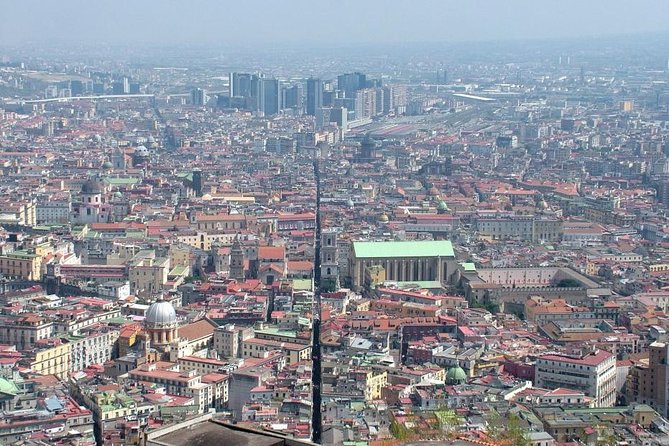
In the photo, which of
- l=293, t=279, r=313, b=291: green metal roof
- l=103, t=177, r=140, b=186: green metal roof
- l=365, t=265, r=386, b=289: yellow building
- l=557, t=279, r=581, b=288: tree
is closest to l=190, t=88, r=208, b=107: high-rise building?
l=103, t=177, r=140, b=186: green metal roof

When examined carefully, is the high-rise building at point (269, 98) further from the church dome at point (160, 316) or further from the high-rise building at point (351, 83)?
the church dome at point (160, 316)

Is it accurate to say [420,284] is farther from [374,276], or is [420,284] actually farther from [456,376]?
[456,376]

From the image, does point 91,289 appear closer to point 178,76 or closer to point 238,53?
point 178,76

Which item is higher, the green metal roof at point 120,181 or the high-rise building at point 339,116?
the high-rise building at point 339,116

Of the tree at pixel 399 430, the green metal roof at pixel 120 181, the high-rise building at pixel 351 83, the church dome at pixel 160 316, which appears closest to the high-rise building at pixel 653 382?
the tree at pixel 399 430

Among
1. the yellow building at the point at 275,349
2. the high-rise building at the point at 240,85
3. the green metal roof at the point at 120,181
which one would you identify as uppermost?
the high-rise building at the point at 240,85

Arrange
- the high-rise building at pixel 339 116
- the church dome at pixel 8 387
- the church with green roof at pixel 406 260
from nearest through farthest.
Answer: the church dome at pixel 8 387 < the church with green roof at pixel 406 260 < the high-rise building at pixel 339 116

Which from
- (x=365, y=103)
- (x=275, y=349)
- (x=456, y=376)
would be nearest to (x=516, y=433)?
(x=456, y=376)

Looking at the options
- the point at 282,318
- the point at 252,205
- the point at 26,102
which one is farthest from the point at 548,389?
the point at 26,102
